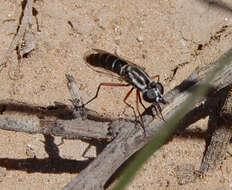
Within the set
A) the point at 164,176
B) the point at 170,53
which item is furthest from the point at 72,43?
the point at 164,176

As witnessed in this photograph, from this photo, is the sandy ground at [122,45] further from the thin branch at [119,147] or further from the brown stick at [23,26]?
the thin branch at [119,147]

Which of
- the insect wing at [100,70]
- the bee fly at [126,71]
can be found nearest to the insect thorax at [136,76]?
the bee fly at [126,71]

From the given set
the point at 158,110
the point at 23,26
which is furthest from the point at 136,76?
the point at 23,26

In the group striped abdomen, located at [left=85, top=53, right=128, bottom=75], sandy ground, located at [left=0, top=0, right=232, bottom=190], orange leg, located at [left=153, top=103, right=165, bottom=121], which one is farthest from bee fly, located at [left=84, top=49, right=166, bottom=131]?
orange leg, located at [left=153, top=103, right=165, bottom=121]

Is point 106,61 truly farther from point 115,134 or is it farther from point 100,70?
point 115,134

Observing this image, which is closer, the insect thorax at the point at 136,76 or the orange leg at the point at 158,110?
the orange leg at the point at 158,110

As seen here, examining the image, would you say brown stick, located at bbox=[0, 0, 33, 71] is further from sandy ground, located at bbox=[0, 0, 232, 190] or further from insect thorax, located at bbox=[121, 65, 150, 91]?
insect thorax, located at bbox=[121, 65, 150, 91]
